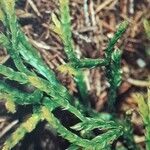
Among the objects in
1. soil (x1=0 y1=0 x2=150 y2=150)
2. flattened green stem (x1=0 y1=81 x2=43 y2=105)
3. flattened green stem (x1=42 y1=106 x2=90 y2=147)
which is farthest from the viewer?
A: soil (x1=0 y1=0 x2=150 y2=150)

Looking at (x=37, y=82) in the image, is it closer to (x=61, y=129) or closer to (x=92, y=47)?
(x=61, y=129)

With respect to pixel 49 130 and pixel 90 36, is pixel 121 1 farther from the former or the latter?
pixel 49 130

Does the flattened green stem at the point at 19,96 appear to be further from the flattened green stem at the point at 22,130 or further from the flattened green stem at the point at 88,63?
the flattened green stem at the point at 88,63

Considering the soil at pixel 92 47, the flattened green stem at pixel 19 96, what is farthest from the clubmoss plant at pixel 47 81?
the soil at pixel 92 47

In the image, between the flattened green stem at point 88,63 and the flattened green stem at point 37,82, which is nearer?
the flattened green stem at point 37,82

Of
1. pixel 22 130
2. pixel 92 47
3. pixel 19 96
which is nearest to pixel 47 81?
pixel 19 96

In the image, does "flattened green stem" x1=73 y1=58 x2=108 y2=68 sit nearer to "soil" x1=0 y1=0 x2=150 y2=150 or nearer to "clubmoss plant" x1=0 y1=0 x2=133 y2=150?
"clubmoss plant" x1=0 y1=0 x2=133 y2=150

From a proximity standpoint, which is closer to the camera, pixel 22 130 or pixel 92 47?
pixel 22 130

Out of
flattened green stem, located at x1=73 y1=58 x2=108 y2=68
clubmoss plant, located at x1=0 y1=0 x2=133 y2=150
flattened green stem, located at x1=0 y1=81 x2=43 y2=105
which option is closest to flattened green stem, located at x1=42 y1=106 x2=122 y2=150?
clubmoss plant, located at x1=0 y1=0 x2=133 y2=150

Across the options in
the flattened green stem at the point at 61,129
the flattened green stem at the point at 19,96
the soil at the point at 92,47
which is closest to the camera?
the flattened green stem at the point at 61,129

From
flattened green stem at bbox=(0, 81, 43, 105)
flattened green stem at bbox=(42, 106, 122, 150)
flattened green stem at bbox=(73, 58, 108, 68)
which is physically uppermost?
flattened green stem at bbox=(0, 81, 43, 105)

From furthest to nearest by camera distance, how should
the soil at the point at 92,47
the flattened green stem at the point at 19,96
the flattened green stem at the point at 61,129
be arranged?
1. the soil at the point at 92,47
2. the flattened green stem at the point at 19,96
3. the flattened green stem at the point at 61,129

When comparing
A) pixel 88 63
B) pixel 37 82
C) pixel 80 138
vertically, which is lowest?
pixel 80 138
